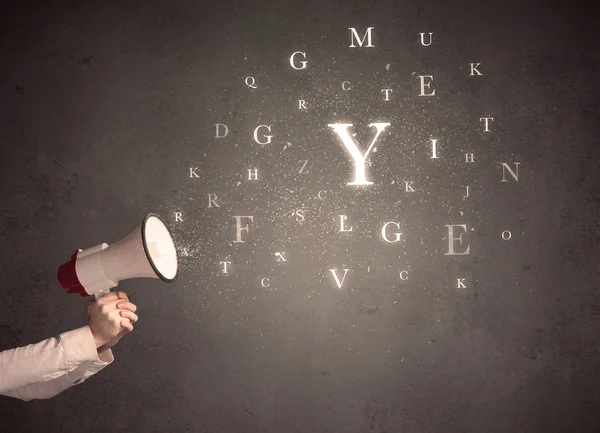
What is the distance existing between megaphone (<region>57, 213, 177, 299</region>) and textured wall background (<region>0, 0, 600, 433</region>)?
511 millimetres

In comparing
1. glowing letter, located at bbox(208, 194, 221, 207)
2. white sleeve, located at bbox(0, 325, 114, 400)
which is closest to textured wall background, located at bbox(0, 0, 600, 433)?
glowing letter, located at bbox(208, 194, 221, 207)

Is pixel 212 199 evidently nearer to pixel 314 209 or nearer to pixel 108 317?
pixel 314 209

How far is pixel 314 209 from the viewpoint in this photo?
229 cm

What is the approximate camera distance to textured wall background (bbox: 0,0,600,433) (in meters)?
2.28

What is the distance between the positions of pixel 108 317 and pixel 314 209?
0.94m

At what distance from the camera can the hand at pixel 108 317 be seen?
1.67 metres

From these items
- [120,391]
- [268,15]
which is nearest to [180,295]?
A: [120,391]

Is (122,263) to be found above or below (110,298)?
above

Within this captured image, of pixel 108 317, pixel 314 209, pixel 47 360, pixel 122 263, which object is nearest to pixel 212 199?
pixel 314 209

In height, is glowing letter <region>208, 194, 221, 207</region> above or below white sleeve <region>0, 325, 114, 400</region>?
above

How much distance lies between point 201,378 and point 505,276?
130cm

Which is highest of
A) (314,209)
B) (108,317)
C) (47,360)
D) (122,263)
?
(314,209)

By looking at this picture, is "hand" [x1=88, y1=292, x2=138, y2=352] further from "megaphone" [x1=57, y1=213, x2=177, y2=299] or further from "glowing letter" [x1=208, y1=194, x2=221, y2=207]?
"glowing letter" [x1=208, y1=194, x2=221, y2=207]

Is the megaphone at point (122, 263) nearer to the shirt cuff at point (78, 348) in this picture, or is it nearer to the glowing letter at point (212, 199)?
the shirt cuff at point (78, 348)
